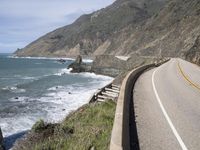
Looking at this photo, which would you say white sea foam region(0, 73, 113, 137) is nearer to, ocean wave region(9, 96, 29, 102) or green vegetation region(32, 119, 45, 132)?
ocean wave region(9, 96, 29, 102)

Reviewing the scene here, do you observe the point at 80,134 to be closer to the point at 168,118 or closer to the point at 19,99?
the point at 168,118

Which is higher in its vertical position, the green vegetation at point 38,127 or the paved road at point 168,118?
the paved road at point 168,118

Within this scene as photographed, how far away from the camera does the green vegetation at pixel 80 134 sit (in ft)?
33.9

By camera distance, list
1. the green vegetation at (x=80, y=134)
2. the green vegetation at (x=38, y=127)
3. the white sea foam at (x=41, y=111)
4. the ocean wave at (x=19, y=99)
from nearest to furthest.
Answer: the green vegetation at (x=80, y=134) < the green vegetation at (x=38, y=127) < the white sea foam at (x=41, y=111) < the ocean wave at (x=19, y=99)

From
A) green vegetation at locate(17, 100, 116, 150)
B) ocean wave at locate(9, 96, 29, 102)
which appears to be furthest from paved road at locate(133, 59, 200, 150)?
ocean wave at locate(9, 96, 29, 102)

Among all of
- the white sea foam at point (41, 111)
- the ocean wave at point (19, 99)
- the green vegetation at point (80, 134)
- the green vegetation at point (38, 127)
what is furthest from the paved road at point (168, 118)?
the ocean wave at point (19, 99)

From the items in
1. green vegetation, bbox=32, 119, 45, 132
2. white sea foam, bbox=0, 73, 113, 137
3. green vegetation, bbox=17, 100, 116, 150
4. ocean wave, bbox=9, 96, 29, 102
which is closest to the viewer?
green vegetation, bbox=17, 100, 116, 150

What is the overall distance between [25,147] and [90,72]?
83214 mm

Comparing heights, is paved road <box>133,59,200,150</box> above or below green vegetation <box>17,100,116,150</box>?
above

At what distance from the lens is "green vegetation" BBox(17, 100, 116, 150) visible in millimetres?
10325

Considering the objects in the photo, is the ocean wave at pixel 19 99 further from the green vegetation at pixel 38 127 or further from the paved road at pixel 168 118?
the green vegetation at pixel 38 127

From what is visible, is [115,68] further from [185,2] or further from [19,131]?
[19,131]

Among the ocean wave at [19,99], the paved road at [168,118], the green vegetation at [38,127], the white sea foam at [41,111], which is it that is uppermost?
the paved road at [168,118]

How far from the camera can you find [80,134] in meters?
11.5
